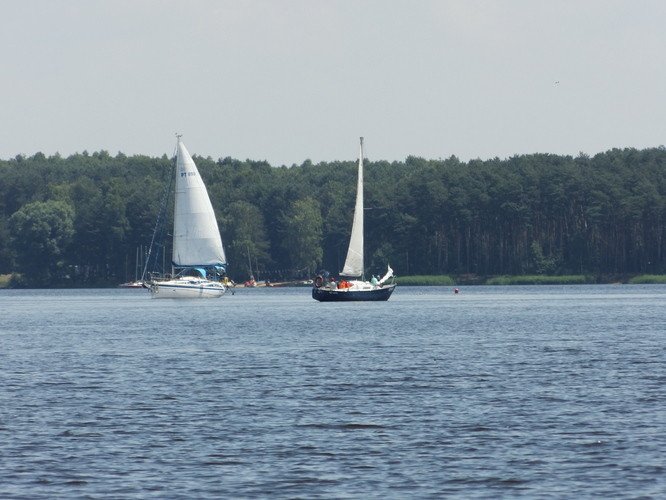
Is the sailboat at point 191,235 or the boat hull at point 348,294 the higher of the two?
the sailboat at point 191,235

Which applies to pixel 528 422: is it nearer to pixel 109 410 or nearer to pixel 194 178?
pixel 109 410

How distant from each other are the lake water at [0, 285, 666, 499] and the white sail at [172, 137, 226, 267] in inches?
2736

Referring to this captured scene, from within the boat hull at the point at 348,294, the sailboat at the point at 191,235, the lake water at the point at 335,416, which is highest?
the sailboat at the point at 191,235

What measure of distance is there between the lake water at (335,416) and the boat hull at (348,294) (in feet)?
174

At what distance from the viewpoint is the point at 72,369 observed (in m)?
54.7

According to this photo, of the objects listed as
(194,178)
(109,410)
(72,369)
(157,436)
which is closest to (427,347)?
(72,369)

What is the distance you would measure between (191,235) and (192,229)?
1.98ft

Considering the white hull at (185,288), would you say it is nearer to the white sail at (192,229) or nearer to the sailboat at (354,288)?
the white sail at (192,229)

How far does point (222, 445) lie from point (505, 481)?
25.3 feet

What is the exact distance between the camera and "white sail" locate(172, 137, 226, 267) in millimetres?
145375

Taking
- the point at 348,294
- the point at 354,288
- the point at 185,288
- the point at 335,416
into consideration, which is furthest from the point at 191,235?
the point at 335,416

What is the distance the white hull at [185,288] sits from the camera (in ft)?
481

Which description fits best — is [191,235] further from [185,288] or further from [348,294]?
[348,294]

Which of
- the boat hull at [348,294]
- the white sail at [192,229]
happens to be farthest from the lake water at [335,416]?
the white sail at [192,229]
